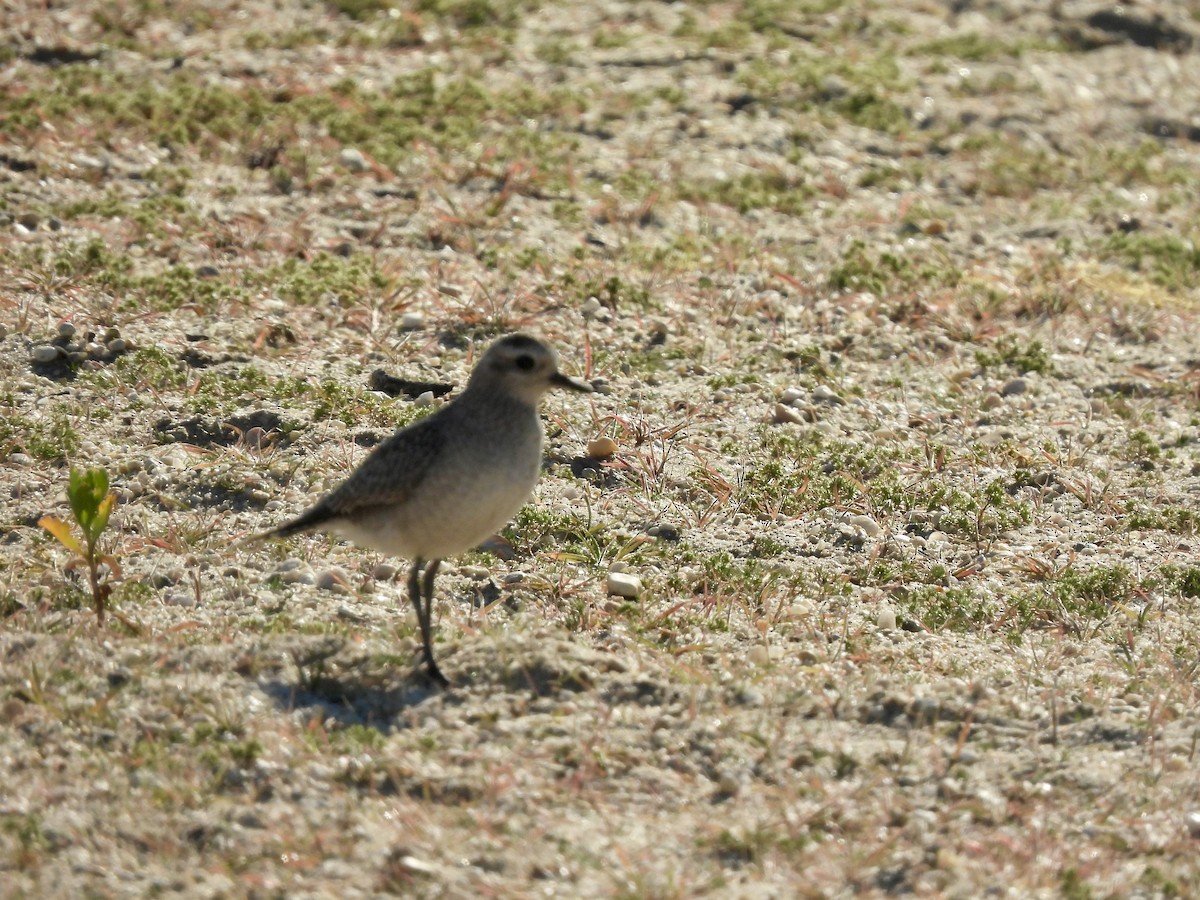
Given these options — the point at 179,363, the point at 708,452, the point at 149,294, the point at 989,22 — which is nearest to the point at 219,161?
the point at 149,294

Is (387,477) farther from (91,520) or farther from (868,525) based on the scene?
(868,525)

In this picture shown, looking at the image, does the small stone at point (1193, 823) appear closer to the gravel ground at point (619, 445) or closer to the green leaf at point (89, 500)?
the gravel ground at point (619, 445)

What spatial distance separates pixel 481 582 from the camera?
7781 mm

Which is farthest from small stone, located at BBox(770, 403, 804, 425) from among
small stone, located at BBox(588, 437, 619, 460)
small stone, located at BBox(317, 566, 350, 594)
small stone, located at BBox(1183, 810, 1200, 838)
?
small stone, located at BBox(1183, 810, 1200, 838)

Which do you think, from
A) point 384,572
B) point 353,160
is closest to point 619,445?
point 384,572

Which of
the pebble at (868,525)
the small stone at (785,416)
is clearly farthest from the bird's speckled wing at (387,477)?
the small stone at (785,416)

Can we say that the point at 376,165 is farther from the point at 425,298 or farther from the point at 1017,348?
the point at 1017,348

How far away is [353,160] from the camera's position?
12375 mm

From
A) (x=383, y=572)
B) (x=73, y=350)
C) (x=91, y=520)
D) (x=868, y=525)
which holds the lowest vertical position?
(x=383, y=572)

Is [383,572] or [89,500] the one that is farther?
[383,572]

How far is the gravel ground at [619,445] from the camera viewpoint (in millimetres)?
5902

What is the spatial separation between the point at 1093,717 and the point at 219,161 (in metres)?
8.06

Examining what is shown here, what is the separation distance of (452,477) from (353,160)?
6214 millimetres

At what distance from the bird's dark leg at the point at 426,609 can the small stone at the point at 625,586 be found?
871mm
